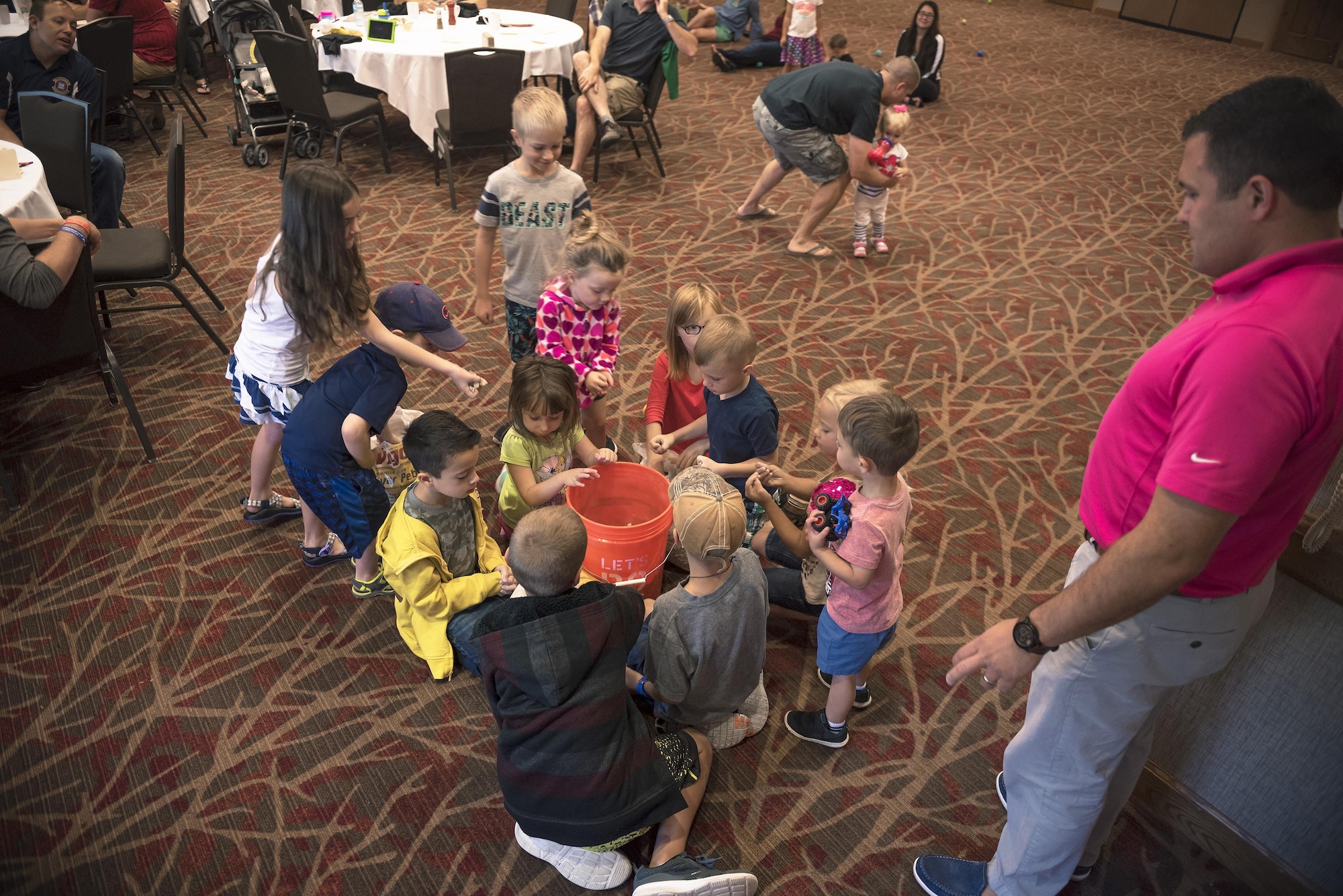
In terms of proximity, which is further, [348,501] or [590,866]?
[348,501]

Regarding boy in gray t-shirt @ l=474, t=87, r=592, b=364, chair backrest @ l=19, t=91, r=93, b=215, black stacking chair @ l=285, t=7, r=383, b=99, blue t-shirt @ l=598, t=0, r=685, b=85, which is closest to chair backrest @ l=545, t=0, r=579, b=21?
blue t-shirt @ l=598, t=0, r=685, b=85

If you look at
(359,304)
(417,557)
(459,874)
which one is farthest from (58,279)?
(459,874)

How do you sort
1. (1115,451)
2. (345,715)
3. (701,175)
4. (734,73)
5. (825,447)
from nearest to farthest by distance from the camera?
1. (1115,451)
2. (825,447)
3. (345,715)
4. (701,175)
5. (734,73)

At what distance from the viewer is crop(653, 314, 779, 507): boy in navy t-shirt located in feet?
8.73

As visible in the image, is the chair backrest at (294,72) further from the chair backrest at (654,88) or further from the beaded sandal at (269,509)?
the beaded sandal at (269,509)

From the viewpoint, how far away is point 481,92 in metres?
5.45

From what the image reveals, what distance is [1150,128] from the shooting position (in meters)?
7.91

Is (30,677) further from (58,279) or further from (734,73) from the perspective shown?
(734,73)

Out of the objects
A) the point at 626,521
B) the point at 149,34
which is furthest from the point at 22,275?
the point at 149,34

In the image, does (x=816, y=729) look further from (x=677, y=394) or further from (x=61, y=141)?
(x=61, y=141)

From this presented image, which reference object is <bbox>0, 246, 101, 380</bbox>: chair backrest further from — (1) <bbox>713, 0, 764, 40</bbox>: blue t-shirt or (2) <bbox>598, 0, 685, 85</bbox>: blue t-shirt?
(1) <bbox>713, 0, 764, 40</bbox>: blue t-shirt

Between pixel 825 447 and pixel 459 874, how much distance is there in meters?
1.46

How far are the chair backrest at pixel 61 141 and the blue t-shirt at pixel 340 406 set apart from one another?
2203mm

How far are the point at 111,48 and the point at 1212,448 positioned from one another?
6608mm
